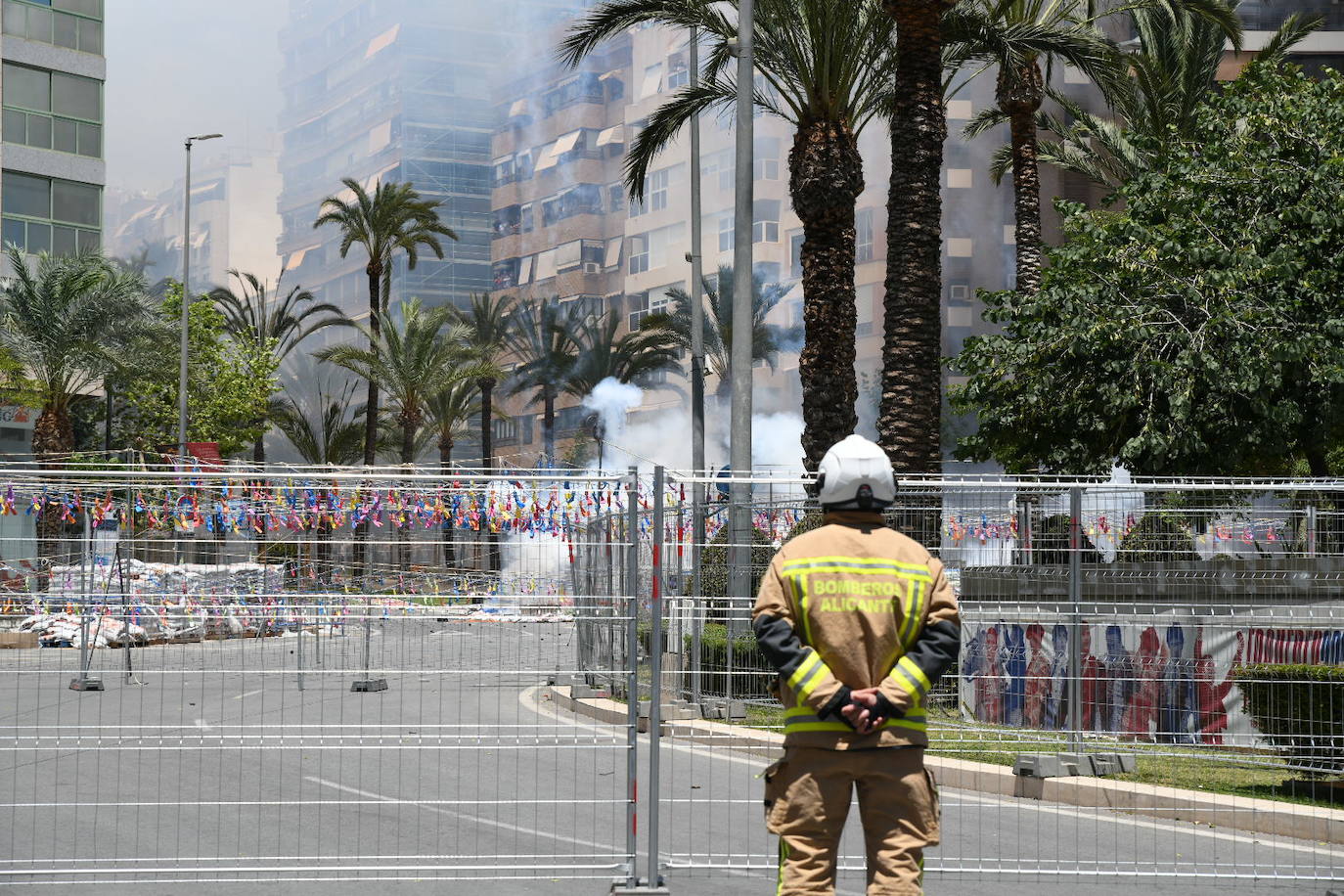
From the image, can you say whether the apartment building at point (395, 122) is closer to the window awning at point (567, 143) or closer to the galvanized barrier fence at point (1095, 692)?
the window awning at point (567, 143)

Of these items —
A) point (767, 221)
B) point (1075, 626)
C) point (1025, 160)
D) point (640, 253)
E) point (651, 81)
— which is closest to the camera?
point (1075, 626)

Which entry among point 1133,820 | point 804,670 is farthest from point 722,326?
point 804,670

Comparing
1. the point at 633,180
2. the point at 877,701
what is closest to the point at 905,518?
the point at 877,701

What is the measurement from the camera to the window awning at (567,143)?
97.1m

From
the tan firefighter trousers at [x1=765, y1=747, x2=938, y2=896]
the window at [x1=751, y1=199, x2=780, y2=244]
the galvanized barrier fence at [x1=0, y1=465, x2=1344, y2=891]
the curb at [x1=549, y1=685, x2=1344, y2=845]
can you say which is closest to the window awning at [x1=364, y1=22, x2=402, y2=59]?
the window at [x1=751, y1=199, x2=780, y2=244]

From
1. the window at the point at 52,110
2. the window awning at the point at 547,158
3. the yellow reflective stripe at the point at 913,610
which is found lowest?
the yellow reflective stripe at the point at 913,610

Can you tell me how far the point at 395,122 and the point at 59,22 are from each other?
58.0 m

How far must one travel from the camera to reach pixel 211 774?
38.9ft

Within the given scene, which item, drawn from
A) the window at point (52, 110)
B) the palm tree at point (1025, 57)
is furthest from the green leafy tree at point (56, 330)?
the palm tree at point (1025, 57)

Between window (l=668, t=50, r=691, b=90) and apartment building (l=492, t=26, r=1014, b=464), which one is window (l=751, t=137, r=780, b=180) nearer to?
apartment building (l=492, t=26, r=1014, b=464)

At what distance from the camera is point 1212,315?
61.3 ft

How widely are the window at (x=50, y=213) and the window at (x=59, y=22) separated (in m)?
4.43

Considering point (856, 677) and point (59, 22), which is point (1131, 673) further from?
point (59, 22)

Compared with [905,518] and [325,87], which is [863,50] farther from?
[325,87]
